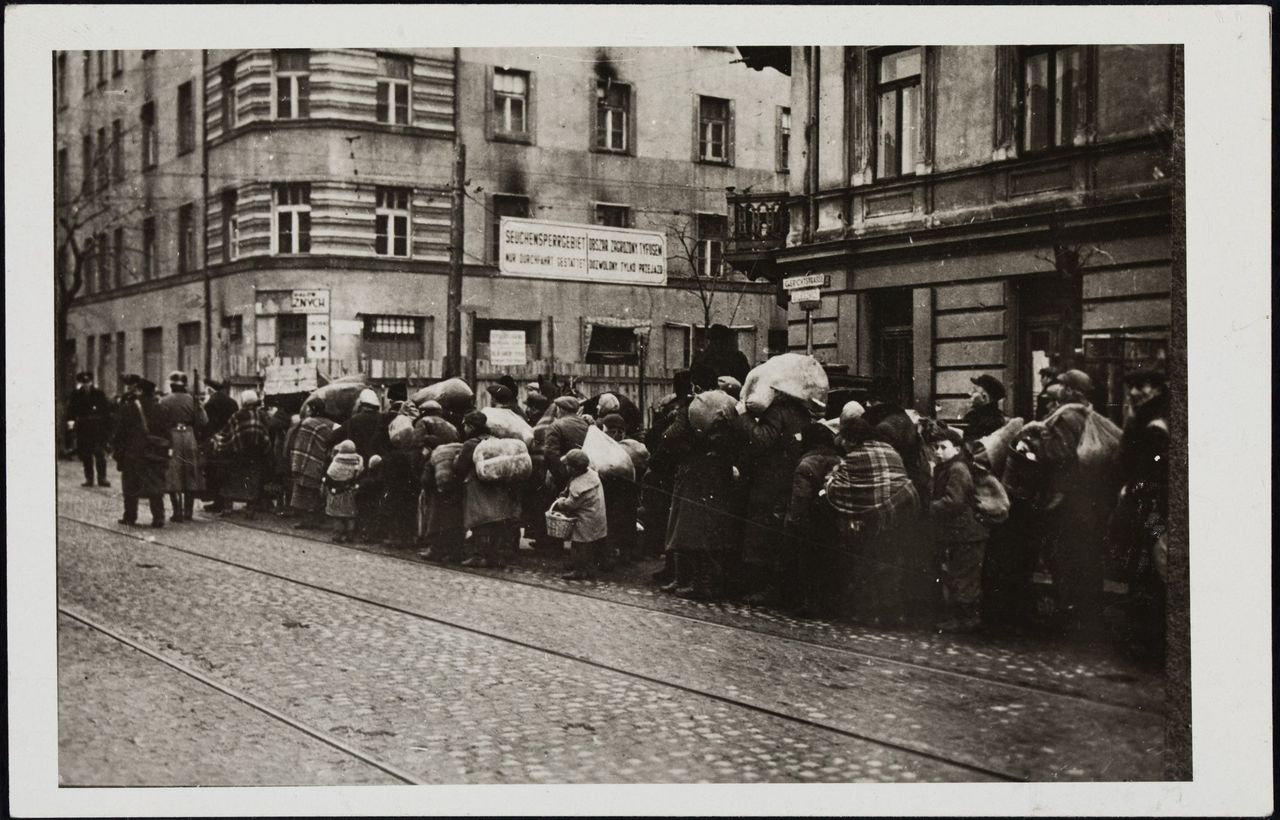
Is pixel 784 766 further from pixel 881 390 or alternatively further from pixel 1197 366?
pixel 881 390

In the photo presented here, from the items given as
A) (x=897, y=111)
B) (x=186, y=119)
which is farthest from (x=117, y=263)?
(x=897, y=111)

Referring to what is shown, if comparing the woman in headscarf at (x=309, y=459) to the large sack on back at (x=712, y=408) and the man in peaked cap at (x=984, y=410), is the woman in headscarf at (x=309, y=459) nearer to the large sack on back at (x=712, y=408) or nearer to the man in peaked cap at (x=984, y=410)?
the large sack on back at (x=712, y=408)

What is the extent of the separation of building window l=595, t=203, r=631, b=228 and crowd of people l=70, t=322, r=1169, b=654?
1247mm

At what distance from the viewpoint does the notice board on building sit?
9.68 m

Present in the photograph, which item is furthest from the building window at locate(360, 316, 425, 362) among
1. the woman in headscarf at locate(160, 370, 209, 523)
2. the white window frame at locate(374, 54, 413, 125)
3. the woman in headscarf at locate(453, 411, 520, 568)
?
the woman in headscarf at locate(160, 370, 209, 523)

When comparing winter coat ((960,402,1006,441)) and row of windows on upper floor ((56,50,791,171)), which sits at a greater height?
row of windows on upper floor ((56,50,791,171))

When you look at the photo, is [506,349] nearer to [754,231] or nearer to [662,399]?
[662,399]

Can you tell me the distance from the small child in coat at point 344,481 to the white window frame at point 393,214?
2.25 m

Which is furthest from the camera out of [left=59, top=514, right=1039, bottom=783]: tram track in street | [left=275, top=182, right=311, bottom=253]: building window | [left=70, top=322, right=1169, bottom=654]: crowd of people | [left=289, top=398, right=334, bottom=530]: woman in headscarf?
[left=289, top=398, right=334, bottom=530]: woman in headscarf

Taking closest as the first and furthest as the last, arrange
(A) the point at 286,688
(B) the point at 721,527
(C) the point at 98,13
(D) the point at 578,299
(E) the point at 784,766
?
(E) the point at 784,766
(C) the point at 98,13
(A) the point at 286,688
(D) the point at 578,299
(B) the point at 721,527

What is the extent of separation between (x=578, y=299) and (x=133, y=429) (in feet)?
21.9

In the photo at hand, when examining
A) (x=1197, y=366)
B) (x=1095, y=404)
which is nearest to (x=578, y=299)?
(x=1095, y=404)

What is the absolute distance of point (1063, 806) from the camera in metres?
5.09

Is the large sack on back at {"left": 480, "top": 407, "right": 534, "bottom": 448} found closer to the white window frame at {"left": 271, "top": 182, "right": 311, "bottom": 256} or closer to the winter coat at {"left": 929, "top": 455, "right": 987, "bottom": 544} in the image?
the white window frame at {"left": 271, "top": 182, "right": 311, "bottom": 256}
